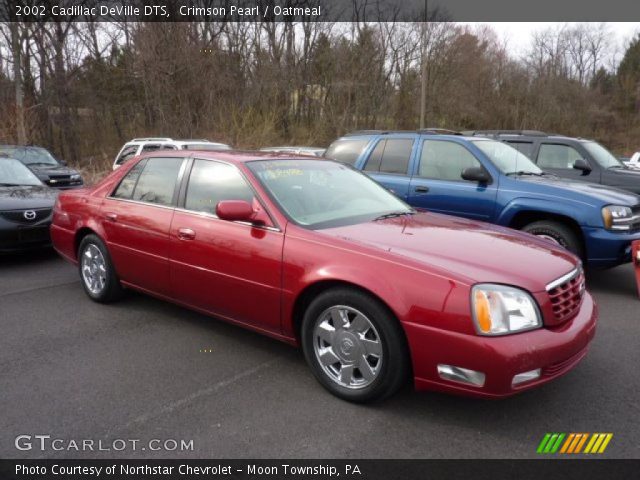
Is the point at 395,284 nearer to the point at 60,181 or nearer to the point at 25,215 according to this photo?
the point at 25,215

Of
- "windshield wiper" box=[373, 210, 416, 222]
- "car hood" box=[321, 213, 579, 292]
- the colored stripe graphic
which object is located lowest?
the colored stripe graphic

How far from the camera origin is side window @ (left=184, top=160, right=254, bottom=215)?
385cm

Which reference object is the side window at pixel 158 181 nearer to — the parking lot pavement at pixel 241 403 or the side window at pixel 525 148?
the parking lot pavement at pixel 241 403

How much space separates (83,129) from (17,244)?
2359 centimetres

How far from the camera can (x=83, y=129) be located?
2742cm

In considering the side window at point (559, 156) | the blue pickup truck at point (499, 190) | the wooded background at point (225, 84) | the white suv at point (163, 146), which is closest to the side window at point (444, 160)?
the blue pickup truck at point (499, 190)

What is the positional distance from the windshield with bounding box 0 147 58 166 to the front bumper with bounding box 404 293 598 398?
534 inches

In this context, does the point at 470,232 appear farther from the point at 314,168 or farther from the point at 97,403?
the point at 97,403

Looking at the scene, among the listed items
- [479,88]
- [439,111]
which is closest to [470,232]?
[439,111]

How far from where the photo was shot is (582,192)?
5.67 metres

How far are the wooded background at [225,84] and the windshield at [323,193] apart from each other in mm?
18857

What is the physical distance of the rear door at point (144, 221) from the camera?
4.23 meters

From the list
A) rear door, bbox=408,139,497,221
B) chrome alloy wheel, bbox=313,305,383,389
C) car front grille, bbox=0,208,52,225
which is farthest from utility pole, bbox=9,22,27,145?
chrome alloy wheel, bbox=313,305,383,389

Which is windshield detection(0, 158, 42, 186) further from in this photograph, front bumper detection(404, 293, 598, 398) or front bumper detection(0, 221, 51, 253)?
front bumper detection(404, 293, 598, 398)
